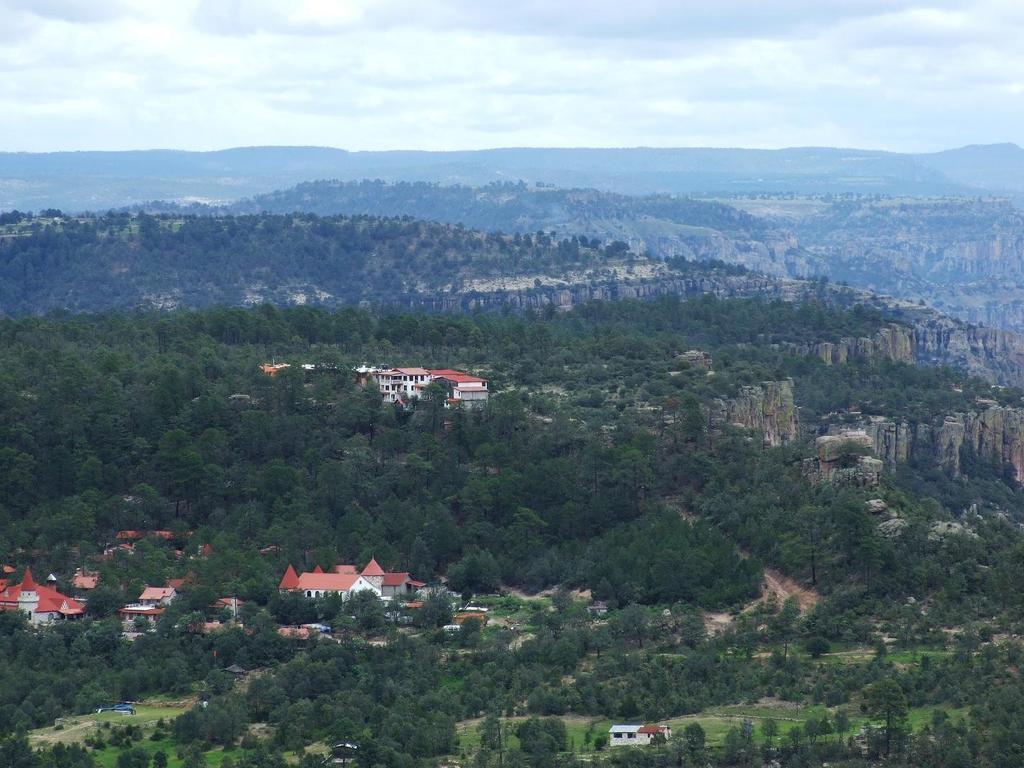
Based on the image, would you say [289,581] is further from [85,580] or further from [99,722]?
[99,722]

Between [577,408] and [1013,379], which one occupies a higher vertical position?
[577,408]

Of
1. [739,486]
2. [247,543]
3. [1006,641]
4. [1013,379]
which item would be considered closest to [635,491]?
[739,486]

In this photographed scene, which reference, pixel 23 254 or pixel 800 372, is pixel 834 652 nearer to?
pixel 800 372

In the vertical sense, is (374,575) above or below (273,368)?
below

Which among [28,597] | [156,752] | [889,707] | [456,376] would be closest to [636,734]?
[889,707]

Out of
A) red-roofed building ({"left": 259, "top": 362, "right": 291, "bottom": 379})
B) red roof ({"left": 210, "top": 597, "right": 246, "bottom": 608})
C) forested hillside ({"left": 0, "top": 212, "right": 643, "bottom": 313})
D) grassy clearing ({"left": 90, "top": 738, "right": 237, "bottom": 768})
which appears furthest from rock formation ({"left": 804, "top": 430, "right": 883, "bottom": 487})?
forested hillside ({"left": 0, "top": 212, "right": 643, "bottom": 313})

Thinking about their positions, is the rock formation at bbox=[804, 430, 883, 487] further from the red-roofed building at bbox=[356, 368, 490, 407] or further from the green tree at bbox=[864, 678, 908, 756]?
the green tree at bbox=[864, 678, 908, 756]

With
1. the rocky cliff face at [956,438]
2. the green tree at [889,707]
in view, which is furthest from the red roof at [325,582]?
the rocky cliff face at [956,438]
